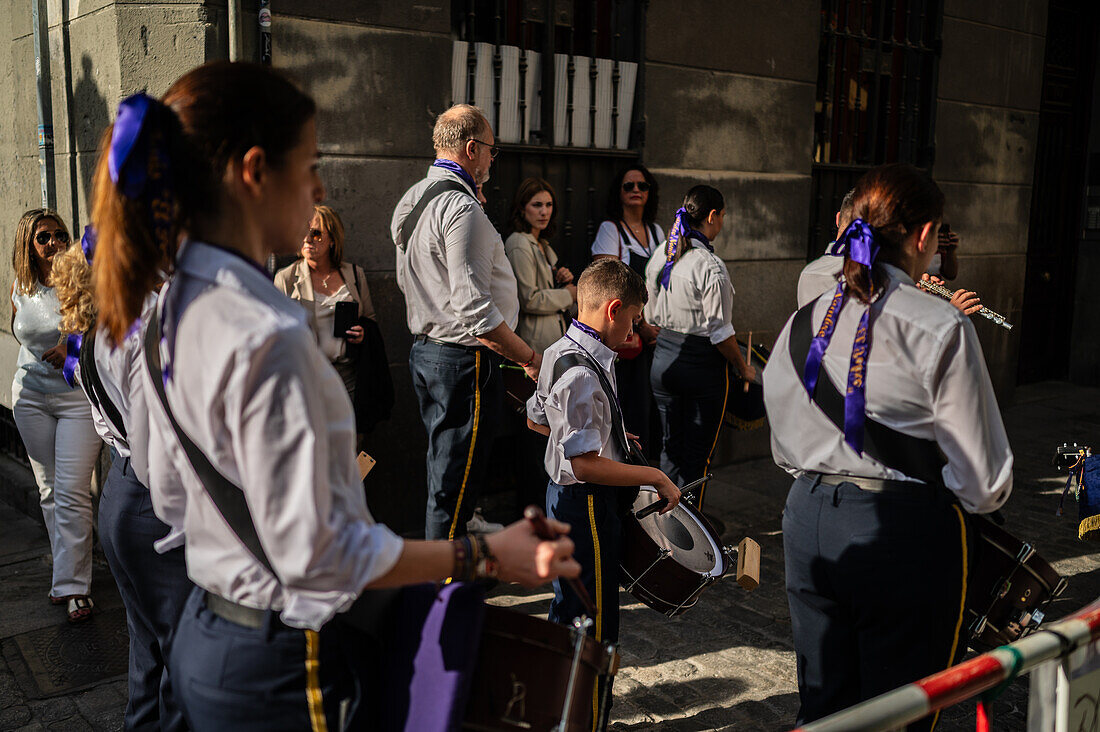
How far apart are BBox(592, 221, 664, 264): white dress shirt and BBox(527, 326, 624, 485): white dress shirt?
2973 mm

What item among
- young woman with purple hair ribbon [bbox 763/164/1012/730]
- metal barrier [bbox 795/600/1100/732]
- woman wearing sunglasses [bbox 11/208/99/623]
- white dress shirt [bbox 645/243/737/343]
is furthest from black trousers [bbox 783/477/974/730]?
woman wearing sunglasses [bbox 11/208/99/623]

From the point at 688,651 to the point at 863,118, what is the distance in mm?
5821

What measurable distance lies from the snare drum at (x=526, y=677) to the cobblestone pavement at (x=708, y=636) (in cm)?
199

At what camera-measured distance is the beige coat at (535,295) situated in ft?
18.6

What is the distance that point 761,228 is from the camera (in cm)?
768

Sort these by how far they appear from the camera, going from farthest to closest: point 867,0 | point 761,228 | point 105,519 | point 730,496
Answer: point 867,0, point 761,228, point 730,496, point 105,519

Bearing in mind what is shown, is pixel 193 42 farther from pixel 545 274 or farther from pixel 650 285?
pixel 650 285

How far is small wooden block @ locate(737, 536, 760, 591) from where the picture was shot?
10.4ft

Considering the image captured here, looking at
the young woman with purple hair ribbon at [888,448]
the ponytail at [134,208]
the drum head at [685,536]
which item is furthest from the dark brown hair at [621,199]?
the ponytail at [134,208]

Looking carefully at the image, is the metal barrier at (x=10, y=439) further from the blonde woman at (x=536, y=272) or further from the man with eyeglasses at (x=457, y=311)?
the blonde woman at (x=536, y=272)

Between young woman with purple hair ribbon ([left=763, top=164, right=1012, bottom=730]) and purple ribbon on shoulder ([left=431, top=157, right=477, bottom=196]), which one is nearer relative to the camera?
young woman with purple hair ribbon ([left=763, top=164, right=1012, bottom=730])

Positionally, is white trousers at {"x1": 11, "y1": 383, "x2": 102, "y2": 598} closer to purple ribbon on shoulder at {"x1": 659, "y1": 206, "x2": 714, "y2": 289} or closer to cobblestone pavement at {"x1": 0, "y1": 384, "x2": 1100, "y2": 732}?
cobblestone pavement at {"x1": 0, "y1": 384, "x2": 1100, "y2": 732}

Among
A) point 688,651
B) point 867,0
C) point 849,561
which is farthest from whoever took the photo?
point 867,0

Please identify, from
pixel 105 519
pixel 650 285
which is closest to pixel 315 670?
pixel 105 519
